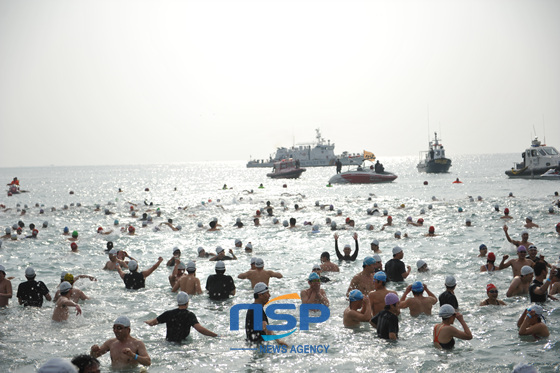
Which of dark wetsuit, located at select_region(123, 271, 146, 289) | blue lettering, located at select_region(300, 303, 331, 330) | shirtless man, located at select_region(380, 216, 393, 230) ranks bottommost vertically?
blue lettering, located at select_region(300, 303, 331, 330)

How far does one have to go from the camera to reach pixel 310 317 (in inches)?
392

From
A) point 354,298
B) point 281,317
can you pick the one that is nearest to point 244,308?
point 281,317

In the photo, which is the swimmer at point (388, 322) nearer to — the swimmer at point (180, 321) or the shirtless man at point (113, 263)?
the swimmer at point (180, 321)

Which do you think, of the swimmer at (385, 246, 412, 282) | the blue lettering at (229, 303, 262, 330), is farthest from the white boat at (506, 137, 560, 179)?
the blue lettering at (229, 303, 262, 330)

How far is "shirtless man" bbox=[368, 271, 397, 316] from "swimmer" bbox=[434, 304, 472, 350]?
47.5 inches

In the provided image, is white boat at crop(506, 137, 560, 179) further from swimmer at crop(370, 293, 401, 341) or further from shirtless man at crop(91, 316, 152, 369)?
shirtless man at crop(91, 316, 152, 369)

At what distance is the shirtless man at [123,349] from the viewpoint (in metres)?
6.80

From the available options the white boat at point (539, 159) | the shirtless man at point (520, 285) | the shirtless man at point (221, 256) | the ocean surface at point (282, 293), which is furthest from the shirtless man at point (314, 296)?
the white boat at point (539, 159)

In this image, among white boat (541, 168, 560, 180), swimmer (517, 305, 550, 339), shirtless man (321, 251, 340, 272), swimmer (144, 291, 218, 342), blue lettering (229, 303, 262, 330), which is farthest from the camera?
white boat (541, 168, 560, 180)

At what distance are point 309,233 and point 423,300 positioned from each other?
497 inches

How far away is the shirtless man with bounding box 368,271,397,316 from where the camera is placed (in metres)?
8.91

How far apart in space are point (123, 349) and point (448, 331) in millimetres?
5037

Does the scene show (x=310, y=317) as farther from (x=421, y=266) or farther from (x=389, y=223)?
(x=389, y=223)

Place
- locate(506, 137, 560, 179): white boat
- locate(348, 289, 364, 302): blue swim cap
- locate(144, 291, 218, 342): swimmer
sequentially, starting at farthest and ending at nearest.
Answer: locate(506, 137, 560, 179): white boat → locate(348, 289, 364, 302): blue swim cap → locate(144, 291, 218, 342): swimmer
